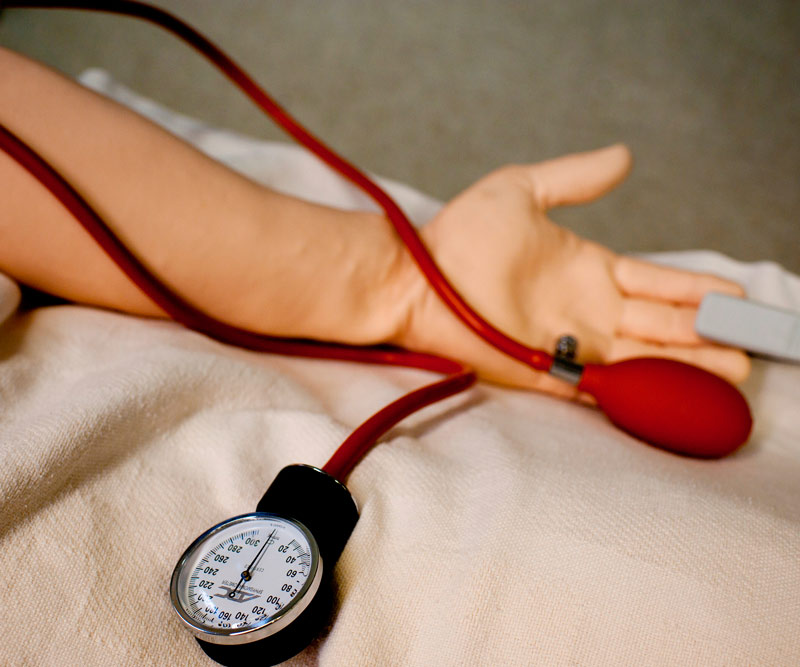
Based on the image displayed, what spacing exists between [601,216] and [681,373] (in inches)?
25.2

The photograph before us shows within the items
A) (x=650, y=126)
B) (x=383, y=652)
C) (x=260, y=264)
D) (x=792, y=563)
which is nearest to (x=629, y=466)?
(x=792, y=563)

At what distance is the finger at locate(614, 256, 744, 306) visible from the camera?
0.58 meters

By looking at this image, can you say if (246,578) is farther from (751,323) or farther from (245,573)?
(751,323)

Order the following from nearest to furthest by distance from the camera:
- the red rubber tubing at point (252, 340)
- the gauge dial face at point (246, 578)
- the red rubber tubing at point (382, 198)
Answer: the gauge dial face at point (246, 578)
the red rubber tubing at point (252, 340)
the red rubber tubing at point (382, 198)

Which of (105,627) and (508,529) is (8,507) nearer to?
(105,627)

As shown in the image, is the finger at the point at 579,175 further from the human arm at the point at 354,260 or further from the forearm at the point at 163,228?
the forearm at the point at 163,228

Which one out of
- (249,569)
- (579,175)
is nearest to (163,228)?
(249,569)

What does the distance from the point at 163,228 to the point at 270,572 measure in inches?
11.5

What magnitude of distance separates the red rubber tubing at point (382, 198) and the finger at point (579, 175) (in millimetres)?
154

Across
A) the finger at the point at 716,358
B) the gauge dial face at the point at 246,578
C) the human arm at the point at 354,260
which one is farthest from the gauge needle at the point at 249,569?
the finger at the point at 716,358

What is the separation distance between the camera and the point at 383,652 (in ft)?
1.06

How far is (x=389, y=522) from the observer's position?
1.22 feet

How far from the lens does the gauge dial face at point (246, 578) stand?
0.30 m

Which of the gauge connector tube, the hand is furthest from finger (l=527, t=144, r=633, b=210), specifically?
the gauge connector tube
